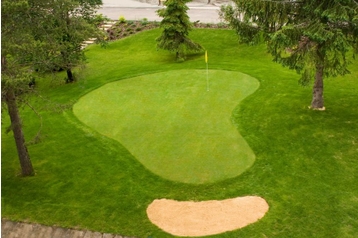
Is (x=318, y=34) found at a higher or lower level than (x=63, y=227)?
higher

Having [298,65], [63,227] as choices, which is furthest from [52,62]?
[298,65]

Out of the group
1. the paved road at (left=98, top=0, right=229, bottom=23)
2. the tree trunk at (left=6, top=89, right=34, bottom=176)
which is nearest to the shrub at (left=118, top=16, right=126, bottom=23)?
the paved road at (left=98, top=0, right=229, bottom=23)

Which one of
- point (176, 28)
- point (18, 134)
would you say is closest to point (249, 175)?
point (18, 134)

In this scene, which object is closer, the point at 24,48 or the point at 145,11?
the point at 24,48

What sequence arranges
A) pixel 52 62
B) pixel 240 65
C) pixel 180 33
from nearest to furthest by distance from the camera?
pixel 52 62 < pixel 240 65 < pixel 180 33

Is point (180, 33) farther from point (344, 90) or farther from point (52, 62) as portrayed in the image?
point (52, 62)

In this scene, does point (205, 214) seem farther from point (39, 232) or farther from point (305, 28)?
point (305, 28)

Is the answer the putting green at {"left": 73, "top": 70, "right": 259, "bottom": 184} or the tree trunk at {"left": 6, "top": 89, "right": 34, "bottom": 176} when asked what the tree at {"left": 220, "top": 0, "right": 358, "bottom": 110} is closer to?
the putting green at {"left": 73, "top": 70, "right": 259, "bottom": 184}
